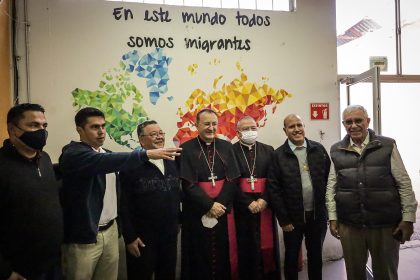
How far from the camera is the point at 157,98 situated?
3127 millimetres

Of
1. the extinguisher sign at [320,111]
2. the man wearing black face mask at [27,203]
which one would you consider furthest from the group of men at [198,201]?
the extinguisher sign at [320,111]

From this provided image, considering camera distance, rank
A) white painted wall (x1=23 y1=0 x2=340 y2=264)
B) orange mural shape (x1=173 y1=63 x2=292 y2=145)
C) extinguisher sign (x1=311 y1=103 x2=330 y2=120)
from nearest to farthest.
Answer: white painted wall (x1=23 y1=0 x2=340 y2=264), orange mural shape (x1=173 y1=63 x2=292 y2=145), extinguisher sign (x1=311 y1=103 x2=330 y2=120)

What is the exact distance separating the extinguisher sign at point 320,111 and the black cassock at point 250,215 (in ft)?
3.28

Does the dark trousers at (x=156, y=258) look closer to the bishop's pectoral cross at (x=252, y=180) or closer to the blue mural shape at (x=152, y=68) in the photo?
the bishop's pectoral cross at (x=252, y=180)

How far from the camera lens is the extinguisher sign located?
344 centimetres

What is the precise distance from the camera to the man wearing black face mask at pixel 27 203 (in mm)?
1577

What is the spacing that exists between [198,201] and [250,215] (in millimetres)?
531

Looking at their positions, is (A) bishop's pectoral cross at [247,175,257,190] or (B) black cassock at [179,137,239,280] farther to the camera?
(A) bishop's pectoral cross at [247,175,257,190]

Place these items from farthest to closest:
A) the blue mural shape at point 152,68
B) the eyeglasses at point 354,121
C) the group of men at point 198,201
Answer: the blue mural shape at point 152,68
the eyeglasses at point 354,121
the group of men at point 198,201

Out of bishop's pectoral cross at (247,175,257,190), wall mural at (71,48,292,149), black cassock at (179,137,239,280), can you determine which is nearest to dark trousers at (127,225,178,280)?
black cassock at (179,137,239,280)

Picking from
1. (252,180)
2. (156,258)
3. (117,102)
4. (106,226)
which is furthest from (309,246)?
(117,102)

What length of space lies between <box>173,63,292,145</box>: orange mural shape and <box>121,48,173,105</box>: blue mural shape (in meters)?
0.29

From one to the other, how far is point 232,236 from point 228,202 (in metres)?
0.52

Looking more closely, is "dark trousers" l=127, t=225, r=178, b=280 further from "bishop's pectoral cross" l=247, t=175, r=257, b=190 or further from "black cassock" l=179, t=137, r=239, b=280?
"bishop's pectoral cross" l=247, t=175, r=257, b=190
